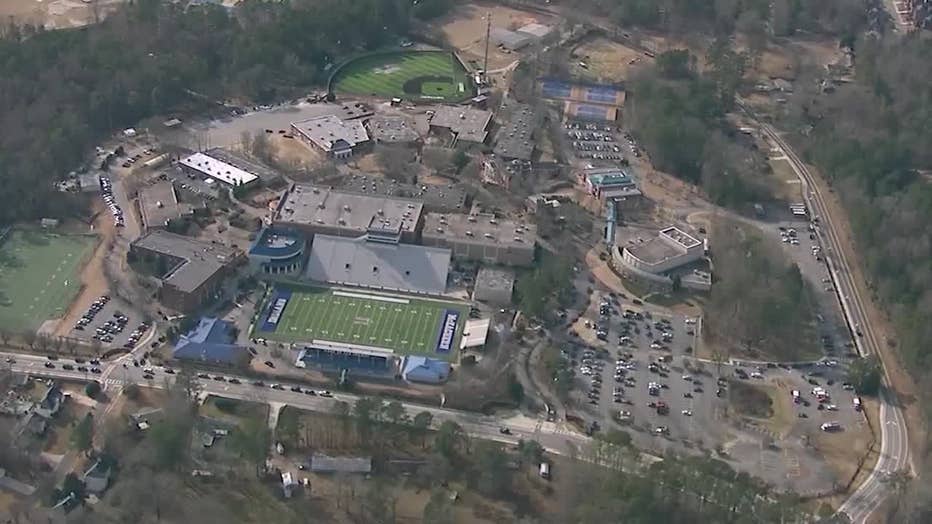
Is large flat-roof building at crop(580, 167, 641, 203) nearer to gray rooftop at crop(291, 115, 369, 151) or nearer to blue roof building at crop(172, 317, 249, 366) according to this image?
gray rooftop at crop(291, 115, 369, 151)

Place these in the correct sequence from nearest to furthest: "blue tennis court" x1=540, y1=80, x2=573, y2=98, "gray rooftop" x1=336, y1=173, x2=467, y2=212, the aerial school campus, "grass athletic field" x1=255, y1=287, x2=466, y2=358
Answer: the aerial school campus → "grass athletic field" x1=255, y1=287, x2=466, y2=358 → "gray rooftop" x1=336, y1=173, x2=467, y2=212 → "blue tennis court" x1=540, y1=80, x2=573, y2=98

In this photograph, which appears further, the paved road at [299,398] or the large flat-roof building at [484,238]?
the large flat-roof building at [484,238]

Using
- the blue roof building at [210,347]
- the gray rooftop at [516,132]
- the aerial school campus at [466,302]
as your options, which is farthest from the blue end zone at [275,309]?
the gray rooftop at [516,132]

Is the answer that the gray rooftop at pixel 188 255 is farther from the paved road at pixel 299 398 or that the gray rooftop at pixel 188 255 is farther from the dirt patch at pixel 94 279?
the paved road at pixel 299 398

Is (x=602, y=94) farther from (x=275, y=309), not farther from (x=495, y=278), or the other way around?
(x=275, y=309)

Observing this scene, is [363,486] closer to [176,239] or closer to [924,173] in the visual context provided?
[176,239]

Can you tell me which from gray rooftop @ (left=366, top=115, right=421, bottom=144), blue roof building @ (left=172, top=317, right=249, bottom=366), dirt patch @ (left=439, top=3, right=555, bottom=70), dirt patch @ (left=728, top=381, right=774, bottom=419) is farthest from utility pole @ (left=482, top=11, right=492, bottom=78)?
dirt patch @ (left=728, top=381, right=774, bottom=419)
